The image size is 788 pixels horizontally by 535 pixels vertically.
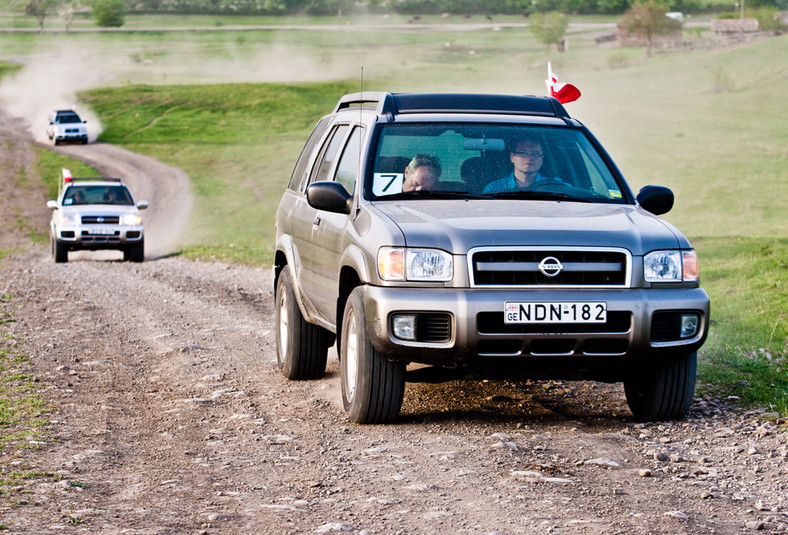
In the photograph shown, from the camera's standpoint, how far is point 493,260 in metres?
6.79

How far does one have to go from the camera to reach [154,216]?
42562mm

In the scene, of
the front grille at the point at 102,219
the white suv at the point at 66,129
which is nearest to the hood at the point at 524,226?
the front grille at the point at 102,219

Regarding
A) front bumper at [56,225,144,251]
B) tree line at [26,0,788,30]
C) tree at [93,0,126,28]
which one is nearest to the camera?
front bumper at [56,225,144,251]

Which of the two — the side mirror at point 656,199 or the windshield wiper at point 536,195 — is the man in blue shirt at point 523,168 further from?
the side mirror at point 656,199

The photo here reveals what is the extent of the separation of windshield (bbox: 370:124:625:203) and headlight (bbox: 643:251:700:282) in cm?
89

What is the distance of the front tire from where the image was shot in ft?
23.2

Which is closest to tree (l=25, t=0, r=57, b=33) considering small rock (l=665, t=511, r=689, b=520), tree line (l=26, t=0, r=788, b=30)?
tree line (l=26, t=0, r=788, b=30)

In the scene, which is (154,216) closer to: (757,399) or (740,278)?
(740,278)

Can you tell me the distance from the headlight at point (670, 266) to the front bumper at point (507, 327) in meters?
0.09

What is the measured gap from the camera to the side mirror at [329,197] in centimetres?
758

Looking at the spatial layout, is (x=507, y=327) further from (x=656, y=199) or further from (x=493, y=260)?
(x=656, y=199)

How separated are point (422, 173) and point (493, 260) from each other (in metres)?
1.15

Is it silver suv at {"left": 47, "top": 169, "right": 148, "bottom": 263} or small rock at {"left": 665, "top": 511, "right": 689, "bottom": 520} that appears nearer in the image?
small rock at {"left": 665, "top": 511, "right": 689, "bottom": 520}

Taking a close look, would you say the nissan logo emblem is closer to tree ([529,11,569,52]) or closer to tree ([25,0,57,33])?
tree ([529,11,569,52])
